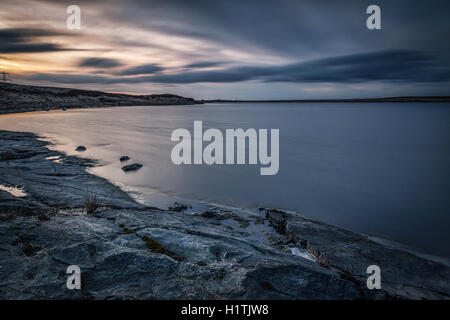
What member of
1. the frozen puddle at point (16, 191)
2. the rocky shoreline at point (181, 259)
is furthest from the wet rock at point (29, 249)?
the frozen puddle at point (16, 191)

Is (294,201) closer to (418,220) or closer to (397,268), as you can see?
(418,220)

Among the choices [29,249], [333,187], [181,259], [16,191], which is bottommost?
[333,187]

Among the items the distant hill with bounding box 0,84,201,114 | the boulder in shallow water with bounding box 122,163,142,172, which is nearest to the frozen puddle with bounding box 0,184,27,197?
the boulder in shallow water with bounding box 122,163,142,172

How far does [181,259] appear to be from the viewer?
4.69 meters

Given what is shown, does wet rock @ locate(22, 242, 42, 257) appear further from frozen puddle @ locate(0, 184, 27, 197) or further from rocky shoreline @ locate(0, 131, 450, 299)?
frozen puddle @ locate(0, 184, 27, 197)

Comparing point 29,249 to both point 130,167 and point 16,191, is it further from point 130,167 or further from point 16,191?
point 130,167

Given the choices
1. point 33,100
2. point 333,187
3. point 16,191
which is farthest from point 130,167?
point 33,100

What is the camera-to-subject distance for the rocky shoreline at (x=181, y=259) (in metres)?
3.72

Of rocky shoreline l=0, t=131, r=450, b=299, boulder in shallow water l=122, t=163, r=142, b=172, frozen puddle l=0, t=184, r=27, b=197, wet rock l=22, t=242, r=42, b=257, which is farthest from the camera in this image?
boulder in shallow water l=122, t=163, r=142, b=172

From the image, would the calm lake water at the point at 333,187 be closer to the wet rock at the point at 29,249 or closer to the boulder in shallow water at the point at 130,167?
the boulder in shallow water at the point at 130,167

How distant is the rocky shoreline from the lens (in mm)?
3719

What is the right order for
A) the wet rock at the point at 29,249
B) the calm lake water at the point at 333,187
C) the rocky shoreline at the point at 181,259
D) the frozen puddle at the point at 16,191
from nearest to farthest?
the rocky shoreline at the point at 181,259
the wet rock at the point at 29,249
the frozen puddle at the point at 16,191
the calm lake water at the point at 333,187
